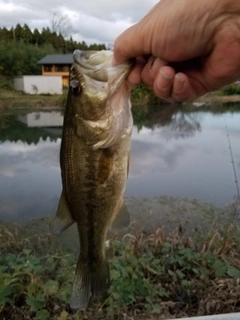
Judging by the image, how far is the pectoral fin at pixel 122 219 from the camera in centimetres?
179

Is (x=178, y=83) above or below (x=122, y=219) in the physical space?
above

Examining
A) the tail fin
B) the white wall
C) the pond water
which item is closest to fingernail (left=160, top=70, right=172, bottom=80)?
the tail fin

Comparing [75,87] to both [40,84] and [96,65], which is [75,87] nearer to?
[96,65]

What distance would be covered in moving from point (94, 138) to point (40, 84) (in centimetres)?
3062

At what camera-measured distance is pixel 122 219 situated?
1800 millimetres

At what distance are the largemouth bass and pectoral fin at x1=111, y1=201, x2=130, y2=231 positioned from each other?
0.09 m

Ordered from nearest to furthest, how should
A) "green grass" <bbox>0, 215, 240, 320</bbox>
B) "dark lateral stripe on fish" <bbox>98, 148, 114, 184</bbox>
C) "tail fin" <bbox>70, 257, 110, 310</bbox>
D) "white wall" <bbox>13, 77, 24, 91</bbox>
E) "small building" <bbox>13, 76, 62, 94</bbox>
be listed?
"dark lateral stripe on fish" <bbox>98, 148, 114, 184</bbox> → "tail fin" <bbox>70, 257, 110, 310</bbox> → "green grass" <bbox>0, 215, 240, 320</bbox> → "small building" <bbox>13, 76, 62, 94</bbox> → "white wall" <bbox>13, 77, 24, 91</bbox>

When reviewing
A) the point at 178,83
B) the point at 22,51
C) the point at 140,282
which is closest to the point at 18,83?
the point at 22,51

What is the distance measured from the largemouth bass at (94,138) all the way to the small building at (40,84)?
2958 centimetres

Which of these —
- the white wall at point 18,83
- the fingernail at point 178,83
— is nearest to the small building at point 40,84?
the white wall at point 18,83

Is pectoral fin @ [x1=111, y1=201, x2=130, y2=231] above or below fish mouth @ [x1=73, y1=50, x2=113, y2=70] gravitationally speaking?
Answer: below

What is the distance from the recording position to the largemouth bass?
159 centimetres

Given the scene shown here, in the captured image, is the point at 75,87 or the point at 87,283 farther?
the point at 87,283

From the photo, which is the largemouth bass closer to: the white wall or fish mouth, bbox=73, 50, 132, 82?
fish mouth, bbox=73, 50, 132, 82
